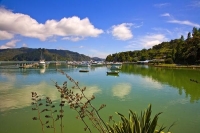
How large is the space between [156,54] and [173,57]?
40.5m

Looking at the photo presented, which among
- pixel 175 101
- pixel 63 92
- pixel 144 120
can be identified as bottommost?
pixel 175 101

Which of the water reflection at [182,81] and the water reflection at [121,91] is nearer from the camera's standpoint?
the water reflection at [121,91]

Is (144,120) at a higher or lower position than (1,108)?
higher

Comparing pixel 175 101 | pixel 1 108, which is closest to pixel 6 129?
pixel 1 108

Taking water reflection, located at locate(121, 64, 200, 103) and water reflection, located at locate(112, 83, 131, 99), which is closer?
water reflection, located at locate(112, 83, 131, 99)

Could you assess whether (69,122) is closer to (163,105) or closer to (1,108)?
(1,108)

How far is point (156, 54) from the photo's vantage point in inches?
4958

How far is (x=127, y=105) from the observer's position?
18.8 m

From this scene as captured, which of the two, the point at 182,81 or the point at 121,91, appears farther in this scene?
the point at 182,81

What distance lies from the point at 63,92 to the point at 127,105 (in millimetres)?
16421

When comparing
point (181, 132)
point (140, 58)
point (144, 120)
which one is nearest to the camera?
point (144, 120)

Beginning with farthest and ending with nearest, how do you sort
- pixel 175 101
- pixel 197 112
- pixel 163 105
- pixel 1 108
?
pixel 175 101
pixel 163 105
pixel 1 108
pixel 197 112

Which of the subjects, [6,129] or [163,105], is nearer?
[6,129]

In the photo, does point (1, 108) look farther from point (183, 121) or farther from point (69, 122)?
point (183, 121)
